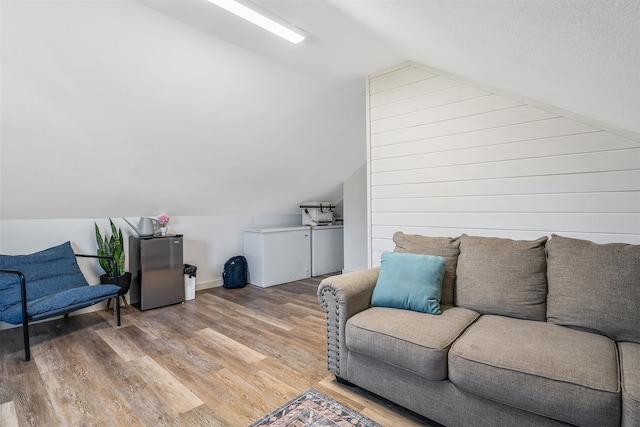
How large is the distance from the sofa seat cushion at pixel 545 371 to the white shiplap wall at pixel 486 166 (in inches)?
35.0

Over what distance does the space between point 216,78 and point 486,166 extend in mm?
2403

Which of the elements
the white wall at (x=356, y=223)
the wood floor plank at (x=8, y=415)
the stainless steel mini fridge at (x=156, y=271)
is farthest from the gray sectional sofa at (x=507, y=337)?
the white wall at (x=356, y=223)

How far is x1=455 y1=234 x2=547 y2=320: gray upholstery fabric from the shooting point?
6.29 ft

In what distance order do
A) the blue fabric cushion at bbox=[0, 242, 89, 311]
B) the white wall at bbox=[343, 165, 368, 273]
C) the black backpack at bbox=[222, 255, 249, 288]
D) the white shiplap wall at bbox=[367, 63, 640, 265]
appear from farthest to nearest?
the white wall at bbox=[343, 165, 368, 273] → the black backpack at bbox=[222, 255, 249, 288] → the blue fabric cushion at bbox=[0, 242, 89, 311] → the white shiplap wall at bbox=[367, 63, 640, 265]

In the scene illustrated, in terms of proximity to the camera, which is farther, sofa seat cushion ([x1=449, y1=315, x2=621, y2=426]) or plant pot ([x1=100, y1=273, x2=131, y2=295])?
plant pot ([x1=100, y1=273, x2=131, y2=295])

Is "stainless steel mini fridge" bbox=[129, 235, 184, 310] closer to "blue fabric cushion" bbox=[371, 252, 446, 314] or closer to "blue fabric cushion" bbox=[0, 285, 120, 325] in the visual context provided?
"blue fabric cushion" bbox=[0, 285, 120, 325]

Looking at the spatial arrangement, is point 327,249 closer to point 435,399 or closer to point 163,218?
point 163,218

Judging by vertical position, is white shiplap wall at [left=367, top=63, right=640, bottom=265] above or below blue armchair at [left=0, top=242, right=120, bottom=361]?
above

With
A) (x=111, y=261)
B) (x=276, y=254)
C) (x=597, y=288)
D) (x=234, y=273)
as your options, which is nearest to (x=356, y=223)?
(x=276, y=254)

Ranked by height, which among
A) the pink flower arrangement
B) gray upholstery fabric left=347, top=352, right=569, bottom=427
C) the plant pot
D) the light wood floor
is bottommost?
the light wood floor

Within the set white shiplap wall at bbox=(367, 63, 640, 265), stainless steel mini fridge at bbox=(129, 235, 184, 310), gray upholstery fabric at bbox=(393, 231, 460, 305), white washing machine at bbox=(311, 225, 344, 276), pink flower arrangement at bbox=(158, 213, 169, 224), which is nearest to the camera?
white shiplap wall at bbox=(367, 63, 640, 265)

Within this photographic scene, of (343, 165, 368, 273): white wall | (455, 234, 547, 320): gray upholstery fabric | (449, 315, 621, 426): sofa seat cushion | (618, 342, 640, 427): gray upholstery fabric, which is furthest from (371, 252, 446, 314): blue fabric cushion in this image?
(343, 165, 368, 273): white wall

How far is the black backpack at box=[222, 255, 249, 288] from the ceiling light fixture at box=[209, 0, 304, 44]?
3131 mm

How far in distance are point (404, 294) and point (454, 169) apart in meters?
1.24
